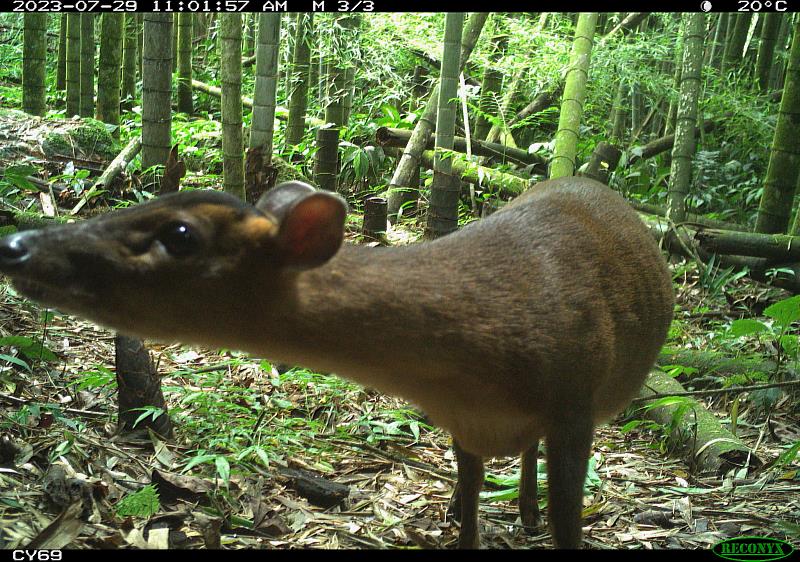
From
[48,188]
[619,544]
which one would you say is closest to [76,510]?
[619,544]

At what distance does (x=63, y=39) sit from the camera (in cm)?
1384

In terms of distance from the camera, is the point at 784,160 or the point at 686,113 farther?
the point at 686,113

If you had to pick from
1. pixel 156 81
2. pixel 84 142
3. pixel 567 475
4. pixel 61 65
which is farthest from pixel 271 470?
pixel 61 65

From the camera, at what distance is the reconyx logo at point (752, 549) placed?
11.6 ft

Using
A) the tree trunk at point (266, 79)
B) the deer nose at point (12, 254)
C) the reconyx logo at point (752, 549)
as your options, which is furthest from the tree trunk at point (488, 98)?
the deer nose at point (12, 254)

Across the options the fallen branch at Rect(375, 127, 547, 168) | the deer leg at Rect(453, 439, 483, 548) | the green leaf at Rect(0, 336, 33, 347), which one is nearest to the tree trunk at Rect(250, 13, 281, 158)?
the fallen branch at Rect(375, 127, 547, 168)

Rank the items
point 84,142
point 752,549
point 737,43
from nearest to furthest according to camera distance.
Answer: point 752,549
point 84,142
point 737,43

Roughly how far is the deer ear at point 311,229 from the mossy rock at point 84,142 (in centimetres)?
676

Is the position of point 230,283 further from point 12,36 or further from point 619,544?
point 12,36

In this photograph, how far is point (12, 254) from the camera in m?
2.46

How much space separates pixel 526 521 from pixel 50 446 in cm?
238

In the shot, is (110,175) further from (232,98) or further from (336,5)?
(336,5)

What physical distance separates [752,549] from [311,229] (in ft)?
8.28

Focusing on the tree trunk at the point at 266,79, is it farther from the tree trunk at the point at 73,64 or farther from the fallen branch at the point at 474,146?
the tree trunk at the point at 73,64
